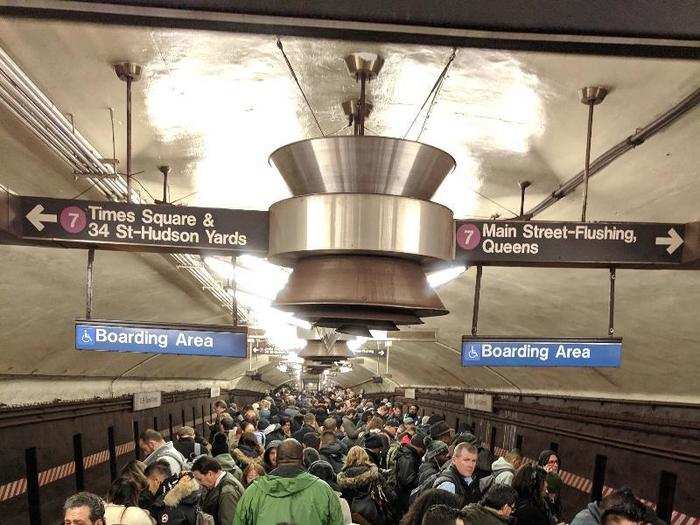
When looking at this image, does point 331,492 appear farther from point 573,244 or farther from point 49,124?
point 49,124

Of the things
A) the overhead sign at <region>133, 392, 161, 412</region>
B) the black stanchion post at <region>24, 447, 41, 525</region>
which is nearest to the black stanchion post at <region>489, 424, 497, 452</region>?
the overhead sign at <region>133, 392, 161, 412</region>

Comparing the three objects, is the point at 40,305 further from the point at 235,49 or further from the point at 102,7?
the point at 102,7

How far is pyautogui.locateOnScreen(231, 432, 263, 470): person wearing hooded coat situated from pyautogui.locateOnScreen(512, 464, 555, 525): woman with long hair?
302 centimetres

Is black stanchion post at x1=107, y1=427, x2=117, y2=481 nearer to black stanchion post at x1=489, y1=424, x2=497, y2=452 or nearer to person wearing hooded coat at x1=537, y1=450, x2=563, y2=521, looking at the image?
black stanchion post at x1=489, y1=424, x2=497, y2=452

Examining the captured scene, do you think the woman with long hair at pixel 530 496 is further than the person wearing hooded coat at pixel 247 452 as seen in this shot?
No

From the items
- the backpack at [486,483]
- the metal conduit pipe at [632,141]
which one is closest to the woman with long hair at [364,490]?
the backpack at [486,483]

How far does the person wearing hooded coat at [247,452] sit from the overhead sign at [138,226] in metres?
3.38

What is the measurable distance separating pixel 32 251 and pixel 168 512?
351 cm

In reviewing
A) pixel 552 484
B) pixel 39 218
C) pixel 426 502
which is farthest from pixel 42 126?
pixel 552 484

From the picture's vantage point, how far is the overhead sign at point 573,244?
4.56 meters

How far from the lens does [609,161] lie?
518cm

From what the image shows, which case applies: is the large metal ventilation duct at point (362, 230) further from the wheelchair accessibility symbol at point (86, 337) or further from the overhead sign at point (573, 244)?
the wheelchair accessibility symbol at point (86, 337)

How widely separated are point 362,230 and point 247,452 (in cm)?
600

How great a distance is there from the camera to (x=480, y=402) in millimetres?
16672
